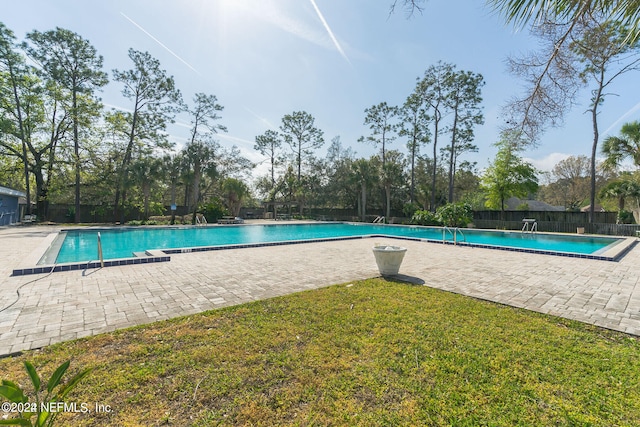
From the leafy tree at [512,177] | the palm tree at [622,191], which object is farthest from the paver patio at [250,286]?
the leafy tree at [512,177]

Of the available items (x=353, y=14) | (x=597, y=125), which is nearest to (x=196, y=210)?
(x=353, y=14)

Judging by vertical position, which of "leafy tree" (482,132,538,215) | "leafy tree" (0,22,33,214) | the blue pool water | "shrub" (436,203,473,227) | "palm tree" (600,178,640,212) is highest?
"leafy tree" (0,22,33,214)

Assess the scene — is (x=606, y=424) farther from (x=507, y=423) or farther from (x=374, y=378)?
(x=374, y=378)

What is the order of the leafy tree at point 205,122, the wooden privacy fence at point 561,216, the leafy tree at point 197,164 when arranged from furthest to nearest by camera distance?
the leafy tree at point 205,122 < the leafy tree at point 197,164 < the wooden privacy fence at point 561,216

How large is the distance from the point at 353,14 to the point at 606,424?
16.9 ft

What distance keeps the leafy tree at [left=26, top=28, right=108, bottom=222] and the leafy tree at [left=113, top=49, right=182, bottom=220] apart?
58.1 inches

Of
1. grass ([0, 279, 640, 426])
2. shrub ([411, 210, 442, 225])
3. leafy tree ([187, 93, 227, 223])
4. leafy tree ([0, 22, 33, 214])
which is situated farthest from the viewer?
leafy tree ([187, 93, 227, 223])

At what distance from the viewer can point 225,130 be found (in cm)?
2492

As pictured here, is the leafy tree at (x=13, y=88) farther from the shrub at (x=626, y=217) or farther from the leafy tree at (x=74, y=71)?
the shrub at (x=626, y=217)

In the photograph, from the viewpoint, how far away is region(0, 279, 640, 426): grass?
172 cm

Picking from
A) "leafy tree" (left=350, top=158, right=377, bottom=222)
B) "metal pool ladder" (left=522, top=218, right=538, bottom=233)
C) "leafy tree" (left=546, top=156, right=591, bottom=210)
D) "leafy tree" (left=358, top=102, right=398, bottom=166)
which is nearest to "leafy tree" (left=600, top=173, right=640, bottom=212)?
"metal pool ladder" (left=522, top=218, right=538, bottom=233)

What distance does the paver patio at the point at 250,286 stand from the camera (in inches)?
122

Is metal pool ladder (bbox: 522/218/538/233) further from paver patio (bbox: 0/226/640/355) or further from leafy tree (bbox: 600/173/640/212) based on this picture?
paver patio (bbox: 0/226/640/355)

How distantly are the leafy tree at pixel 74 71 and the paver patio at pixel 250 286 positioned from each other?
15.1 meters
